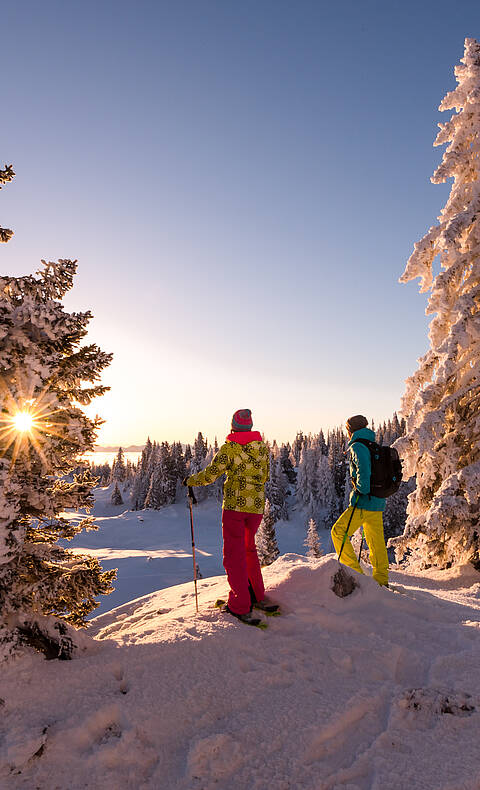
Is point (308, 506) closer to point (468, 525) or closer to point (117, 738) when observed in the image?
point (468, 525)

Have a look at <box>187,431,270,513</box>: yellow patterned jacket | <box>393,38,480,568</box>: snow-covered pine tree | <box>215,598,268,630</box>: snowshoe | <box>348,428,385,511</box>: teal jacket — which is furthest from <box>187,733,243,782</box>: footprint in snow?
<box>393,38,480,568</box>: snow-covered pine tree

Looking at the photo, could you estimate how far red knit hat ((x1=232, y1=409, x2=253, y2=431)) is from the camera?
4.96 meters

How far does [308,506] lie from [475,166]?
84.6m

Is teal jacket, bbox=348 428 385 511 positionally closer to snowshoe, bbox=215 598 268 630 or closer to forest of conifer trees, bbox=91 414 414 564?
snowshoe, bbox=215 598 268 630

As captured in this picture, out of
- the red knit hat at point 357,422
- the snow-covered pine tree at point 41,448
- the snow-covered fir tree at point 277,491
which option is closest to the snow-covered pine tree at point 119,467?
the snow-covered fir tree at point 277,491

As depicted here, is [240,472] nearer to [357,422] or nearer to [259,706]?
[259,706]

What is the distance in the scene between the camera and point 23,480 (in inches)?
159

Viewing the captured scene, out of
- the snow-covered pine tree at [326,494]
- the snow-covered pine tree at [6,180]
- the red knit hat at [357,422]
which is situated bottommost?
the snow-covered pine tree at [326,494]

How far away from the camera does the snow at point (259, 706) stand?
8.59ft

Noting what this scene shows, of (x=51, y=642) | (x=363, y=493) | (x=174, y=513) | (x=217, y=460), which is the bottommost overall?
(x=174, y=513)

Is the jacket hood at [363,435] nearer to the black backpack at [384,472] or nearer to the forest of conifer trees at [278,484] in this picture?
the black backpack at [384,472]

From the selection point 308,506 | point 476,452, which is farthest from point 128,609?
point 308,506

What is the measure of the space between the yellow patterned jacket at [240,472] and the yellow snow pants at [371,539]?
1.92m

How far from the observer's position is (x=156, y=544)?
60156 mm
